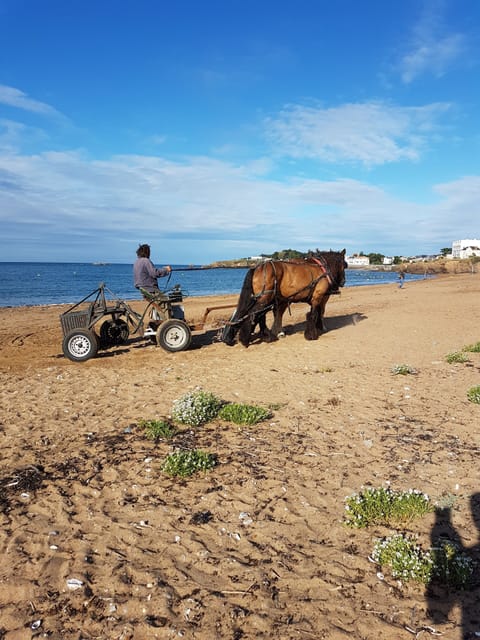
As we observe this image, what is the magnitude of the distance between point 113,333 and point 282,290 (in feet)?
16.6

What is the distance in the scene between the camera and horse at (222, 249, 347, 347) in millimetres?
11977

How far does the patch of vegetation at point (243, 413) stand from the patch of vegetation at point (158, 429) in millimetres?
876

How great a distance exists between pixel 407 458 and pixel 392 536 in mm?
1851

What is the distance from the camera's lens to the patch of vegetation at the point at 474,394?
24.2 feet

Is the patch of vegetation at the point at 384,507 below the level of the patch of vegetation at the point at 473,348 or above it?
below

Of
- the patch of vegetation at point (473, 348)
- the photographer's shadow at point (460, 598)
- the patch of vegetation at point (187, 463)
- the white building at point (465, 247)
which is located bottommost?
the photographer's shadow at point (460, 598)

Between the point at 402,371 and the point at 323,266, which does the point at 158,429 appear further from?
the point at 323,266

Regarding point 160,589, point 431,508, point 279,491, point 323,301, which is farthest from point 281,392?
point 323,301

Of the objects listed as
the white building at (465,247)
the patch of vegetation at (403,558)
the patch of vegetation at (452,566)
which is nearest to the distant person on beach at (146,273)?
the patch of vegetation at (403,558)

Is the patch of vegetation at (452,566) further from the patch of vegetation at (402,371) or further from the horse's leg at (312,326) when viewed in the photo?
the horse's leg at (312,326)

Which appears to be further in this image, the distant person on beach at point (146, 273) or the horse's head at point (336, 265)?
the horse's head at point (336, 265)

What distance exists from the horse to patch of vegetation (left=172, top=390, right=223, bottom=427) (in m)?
5.21

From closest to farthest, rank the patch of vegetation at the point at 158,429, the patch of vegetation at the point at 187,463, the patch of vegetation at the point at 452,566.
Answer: the patch of vegetation at the point at 452,566
the patch of vegetation at the point at 187,463
the patch of vegetation at the point at 158,429

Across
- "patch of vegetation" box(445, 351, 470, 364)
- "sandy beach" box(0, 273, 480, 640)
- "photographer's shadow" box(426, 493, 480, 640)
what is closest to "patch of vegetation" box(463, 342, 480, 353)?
"patch of vegetation" box(445, 351, 470, 364)
